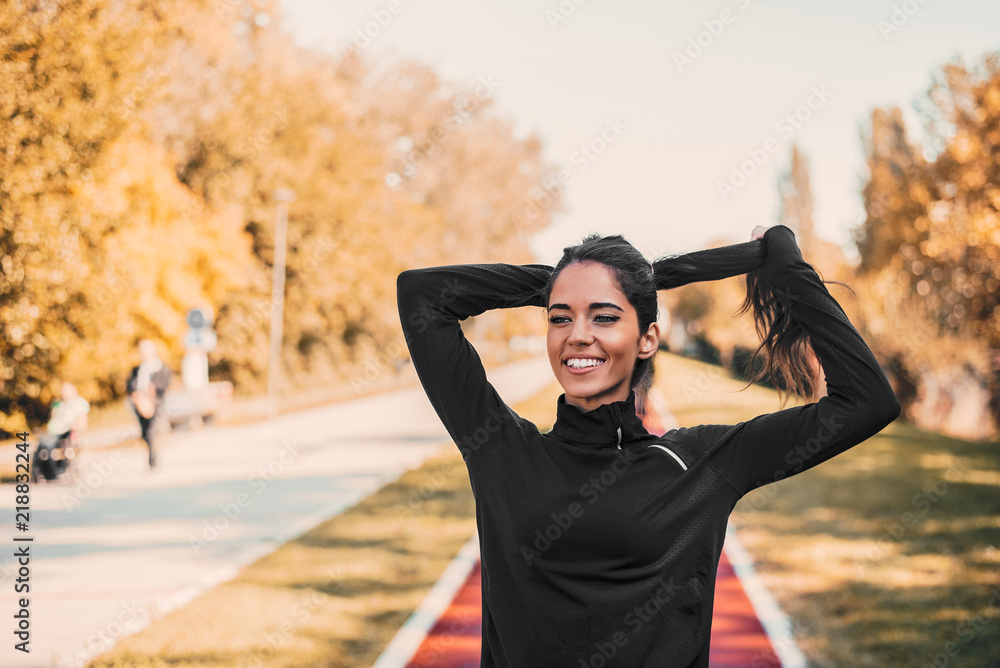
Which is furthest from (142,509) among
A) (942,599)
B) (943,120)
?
(943,120)

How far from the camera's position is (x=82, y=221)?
15.4 meters

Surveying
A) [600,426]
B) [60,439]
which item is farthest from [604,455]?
[60,439]

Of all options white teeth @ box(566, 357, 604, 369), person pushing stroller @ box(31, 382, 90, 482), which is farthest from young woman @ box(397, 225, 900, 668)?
person pushing stroller @ box(31, 382, 90, 482)

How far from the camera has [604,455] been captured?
6.57 feet

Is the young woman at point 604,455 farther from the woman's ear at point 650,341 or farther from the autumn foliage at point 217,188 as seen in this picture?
the autumn foliage at point 217,188

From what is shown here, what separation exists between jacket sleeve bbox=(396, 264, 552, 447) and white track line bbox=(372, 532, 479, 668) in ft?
9.25

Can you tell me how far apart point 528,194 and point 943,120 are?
3893 cm

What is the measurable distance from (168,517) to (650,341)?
9.21m

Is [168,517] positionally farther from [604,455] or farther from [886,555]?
[604,455]

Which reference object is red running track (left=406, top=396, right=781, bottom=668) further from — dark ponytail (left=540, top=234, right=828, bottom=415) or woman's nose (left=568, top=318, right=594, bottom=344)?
woman's nose (left=568, top=318, right=594, bottom=344)

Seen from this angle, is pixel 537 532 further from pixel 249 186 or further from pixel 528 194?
pixel 528 194

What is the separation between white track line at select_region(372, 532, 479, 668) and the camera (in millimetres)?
5535

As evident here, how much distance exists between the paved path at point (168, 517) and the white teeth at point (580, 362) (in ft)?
3.68

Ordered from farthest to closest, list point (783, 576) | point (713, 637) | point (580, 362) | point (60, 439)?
1. point (60, 439)
2. point (783, 576)
3. point (713, 637)
4. point (580, 362)
